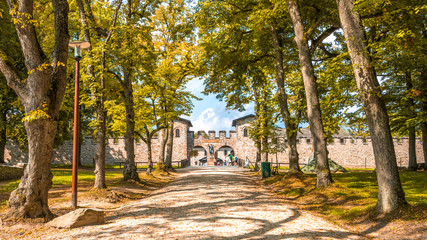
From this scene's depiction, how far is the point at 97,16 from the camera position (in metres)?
15.2

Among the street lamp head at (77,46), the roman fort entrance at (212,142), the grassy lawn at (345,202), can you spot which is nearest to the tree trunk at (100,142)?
the street lamp head at (77,46)

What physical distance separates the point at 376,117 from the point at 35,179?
7.69 metres

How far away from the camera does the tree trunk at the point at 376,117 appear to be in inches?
242

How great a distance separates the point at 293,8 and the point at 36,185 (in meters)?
10.5

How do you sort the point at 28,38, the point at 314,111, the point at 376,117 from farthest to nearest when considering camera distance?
the point at 314,111 → the point at 376,117 → the point at 28,38

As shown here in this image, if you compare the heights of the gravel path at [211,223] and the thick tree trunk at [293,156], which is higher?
the thick tree trunk at [293,156]

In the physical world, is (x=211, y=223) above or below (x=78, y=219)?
below

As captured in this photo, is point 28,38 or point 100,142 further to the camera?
point 100,142

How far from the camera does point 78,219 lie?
6.01 m

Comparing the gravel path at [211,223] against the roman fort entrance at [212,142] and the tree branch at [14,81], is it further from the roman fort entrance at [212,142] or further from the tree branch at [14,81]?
the roman fort entrance at [212,142]

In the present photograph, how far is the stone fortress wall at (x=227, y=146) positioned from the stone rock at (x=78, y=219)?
2931cm

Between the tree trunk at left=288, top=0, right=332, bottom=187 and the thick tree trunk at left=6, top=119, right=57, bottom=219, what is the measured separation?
814 cm

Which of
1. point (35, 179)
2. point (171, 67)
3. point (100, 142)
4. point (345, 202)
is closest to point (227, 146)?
point (171, 67)

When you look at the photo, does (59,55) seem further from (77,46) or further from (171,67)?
(171,67)
